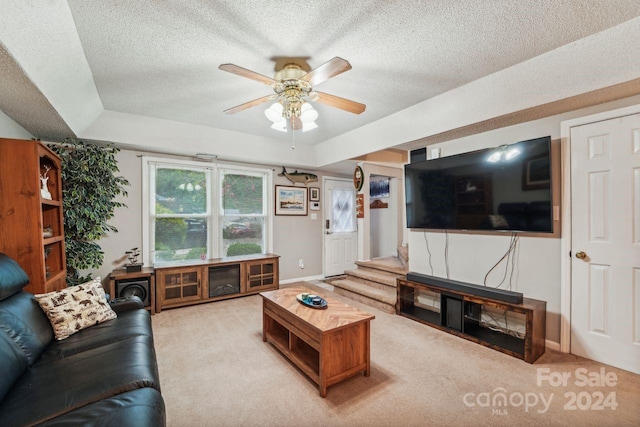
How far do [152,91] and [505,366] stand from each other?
4090 millimetres

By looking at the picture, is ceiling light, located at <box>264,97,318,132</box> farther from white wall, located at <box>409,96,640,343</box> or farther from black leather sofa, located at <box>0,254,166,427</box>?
black leather sofa, located at <box>0,254,166,427</box>

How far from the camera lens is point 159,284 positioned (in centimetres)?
357

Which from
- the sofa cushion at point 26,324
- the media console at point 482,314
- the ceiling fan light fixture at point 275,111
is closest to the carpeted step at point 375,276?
the media console at point 482,314

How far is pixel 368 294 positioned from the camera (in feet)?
12.6

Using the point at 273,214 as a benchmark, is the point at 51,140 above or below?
above

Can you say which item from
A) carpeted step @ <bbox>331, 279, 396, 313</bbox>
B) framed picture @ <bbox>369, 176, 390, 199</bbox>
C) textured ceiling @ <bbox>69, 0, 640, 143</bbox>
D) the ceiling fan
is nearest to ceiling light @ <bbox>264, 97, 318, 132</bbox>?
the ceiling fan

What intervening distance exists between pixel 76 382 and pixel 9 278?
0.98 m

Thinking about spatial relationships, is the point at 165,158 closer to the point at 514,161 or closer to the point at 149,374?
the point at 149,374

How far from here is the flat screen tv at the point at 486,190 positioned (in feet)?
8.06

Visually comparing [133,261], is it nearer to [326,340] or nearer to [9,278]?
[9,278]

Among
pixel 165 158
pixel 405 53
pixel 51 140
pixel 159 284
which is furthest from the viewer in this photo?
pixel 165 158

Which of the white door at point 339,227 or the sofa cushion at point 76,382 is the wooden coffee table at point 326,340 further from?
the white door at point 339,227

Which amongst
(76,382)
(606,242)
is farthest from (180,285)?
(606,242)

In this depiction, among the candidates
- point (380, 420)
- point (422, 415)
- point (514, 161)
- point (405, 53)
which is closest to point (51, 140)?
point (405, 53)
